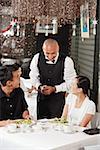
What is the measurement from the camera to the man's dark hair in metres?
2.71

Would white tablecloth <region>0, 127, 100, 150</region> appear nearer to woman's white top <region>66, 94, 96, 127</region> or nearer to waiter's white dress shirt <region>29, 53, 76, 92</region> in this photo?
woman's white top <region>66, 94, 96, 127</region>

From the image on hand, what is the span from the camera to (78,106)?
2.90m

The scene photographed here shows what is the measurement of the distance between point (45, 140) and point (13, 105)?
539 millimetres

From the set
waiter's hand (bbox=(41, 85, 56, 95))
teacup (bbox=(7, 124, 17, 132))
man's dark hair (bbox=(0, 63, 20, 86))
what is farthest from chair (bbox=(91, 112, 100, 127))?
man's dark hair (bbox=(0, 63, 20, 86))

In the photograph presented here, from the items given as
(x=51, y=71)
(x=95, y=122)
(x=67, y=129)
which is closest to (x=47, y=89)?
(x=51, y=71)

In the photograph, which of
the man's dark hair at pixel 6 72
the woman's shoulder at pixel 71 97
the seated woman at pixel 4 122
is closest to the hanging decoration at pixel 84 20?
the woman's shoulder at pixel 71 97

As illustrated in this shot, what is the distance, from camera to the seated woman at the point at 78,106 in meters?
2.88

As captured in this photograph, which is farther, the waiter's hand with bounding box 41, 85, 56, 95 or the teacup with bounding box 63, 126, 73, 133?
the waiter's hand with bounding box 41, 85, 56, 95

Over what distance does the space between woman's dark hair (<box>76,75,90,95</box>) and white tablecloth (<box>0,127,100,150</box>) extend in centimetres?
48

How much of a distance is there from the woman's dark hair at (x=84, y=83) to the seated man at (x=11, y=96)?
54 centimetres

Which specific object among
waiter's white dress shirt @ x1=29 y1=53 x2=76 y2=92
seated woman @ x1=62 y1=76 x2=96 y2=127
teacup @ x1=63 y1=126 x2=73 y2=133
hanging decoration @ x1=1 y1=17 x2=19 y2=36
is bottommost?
teacup @ x1=63 y1=126 x2=73 y2=133

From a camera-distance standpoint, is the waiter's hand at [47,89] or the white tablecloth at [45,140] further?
the waiter's hand at [47,89]

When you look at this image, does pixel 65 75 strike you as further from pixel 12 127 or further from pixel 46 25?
pixel 12 127

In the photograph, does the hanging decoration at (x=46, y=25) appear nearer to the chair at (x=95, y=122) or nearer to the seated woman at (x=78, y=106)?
the seated woman at (x=78, y=106)
